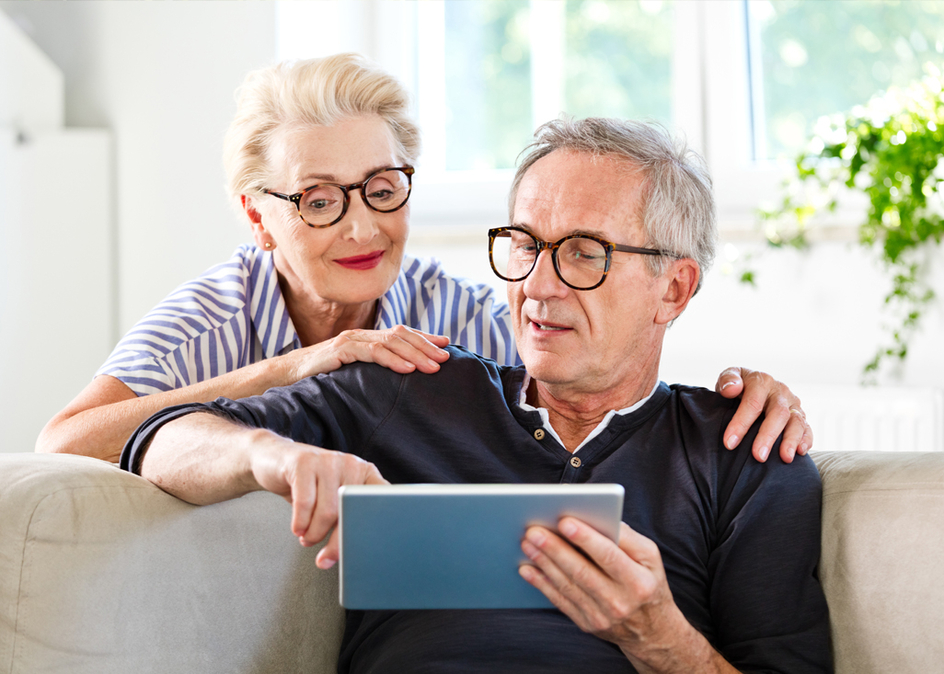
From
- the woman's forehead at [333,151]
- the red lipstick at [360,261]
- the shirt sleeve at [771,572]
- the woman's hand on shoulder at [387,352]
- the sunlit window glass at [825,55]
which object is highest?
the sunlit window glass at [825,55]

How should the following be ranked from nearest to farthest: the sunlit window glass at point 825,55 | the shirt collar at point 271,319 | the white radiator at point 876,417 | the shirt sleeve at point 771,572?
the shirt sleeve at point 771,572 < the shirt collar at point 271,319 < the white radiator at point 876,417 < the sunlit window glass at point 825,55

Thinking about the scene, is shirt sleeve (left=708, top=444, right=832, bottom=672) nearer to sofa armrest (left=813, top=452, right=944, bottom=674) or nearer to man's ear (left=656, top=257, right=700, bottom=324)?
sofa armrest (left=813, top=452, right=944, bottom=674)

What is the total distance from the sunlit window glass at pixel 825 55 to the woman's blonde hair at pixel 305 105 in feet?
4.69

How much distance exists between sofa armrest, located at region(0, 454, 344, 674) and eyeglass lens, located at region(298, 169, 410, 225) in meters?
0.68

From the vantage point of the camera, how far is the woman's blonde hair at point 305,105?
1.78 meters

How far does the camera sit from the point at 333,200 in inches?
70.1

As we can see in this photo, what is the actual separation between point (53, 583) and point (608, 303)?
0.81 meters

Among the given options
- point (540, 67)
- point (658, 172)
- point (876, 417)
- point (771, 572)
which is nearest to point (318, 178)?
point (658, 172)

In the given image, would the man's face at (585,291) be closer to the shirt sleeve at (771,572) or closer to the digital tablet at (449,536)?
the shirt sleeve at (771,572)

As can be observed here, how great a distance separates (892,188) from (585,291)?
59.8 inches

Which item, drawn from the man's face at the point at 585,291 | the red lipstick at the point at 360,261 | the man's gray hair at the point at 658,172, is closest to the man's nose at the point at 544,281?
the man's face at the point at 585,291

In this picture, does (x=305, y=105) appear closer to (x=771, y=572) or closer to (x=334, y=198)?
(x=334, y=198)

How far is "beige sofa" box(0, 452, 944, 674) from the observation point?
1.03m

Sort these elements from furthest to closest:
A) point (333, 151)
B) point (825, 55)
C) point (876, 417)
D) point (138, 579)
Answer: point (825, 55), point (876, 417), point (333, 151), point (138, 579)
